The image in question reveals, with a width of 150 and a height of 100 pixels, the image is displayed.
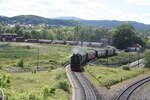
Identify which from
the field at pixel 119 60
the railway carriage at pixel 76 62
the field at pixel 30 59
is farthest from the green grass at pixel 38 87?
the field at pixel 119 60

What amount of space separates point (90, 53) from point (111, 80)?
98.0ft

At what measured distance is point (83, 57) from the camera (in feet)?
264

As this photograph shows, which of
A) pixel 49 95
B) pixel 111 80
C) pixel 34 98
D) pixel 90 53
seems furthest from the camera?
pixel 90 53

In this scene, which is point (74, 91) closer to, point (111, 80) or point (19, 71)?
point (111, 80)

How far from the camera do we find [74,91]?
5153 cm

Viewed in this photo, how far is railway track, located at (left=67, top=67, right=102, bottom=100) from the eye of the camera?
1863 inches

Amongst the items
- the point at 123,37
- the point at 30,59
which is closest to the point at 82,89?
the point at 30,59

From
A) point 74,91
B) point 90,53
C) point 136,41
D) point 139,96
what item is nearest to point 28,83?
point 74,91

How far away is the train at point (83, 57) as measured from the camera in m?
73.1

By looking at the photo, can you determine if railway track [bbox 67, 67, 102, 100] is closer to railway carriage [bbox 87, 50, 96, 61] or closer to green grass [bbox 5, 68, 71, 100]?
green grass [bbox 5, 68, 71, 100]

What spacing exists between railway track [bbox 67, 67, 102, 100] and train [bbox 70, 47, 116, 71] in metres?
4.67

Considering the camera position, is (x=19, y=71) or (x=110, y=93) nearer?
(x=110, y=93)

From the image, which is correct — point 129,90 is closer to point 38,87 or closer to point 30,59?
point 38,87

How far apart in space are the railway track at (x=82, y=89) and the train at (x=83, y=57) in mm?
4674
